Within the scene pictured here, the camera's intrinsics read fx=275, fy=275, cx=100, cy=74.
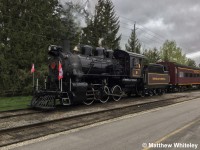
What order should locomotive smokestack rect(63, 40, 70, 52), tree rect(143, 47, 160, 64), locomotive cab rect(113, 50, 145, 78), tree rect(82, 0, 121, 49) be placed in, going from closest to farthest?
1. locomotive smokestack rect(63, 40, 70, 52)
2. locomotive cab rect(113, 50, 145, 78)
3. tree rect(82, 0, 121, 49)
4. tree rect(143, 47, 160, 64)

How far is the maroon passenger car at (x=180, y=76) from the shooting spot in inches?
1208

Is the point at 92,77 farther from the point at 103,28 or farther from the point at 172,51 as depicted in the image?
the point at 172,51

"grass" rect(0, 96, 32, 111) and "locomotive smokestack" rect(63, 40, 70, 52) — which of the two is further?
"locomotive smokestack" rect(63, 40, 70, 52)

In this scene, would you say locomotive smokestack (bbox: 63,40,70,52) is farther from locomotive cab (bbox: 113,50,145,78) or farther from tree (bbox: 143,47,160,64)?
tree (bbox: 143,47,160,64)

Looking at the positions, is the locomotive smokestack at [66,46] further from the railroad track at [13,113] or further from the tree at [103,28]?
the tree at [103,28]

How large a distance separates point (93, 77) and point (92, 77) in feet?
0.29

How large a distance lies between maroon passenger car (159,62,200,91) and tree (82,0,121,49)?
13.0 metres

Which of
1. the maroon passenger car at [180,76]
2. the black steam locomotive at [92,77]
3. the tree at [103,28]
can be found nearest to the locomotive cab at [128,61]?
the black steam locomotive at [92,77]

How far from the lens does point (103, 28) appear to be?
144ft

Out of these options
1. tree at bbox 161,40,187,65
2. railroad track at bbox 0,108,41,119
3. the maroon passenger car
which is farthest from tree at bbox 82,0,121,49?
tree at bbox 161,40,187,65

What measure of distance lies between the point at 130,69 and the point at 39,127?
446 inches

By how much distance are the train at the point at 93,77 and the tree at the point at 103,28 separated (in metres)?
18.7

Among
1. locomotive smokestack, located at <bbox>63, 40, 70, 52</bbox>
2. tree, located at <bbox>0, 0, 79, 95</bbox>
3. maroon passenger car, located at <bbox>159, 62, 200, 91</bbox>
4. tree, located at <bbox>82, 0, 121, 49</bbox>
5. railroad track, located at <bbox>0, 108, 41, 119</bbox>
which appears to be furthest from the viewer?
tree, located at <bbox>82, 0, 121, 49</bbox>

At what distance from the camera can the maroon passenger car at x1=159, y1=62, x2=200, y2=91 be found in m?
30.7
